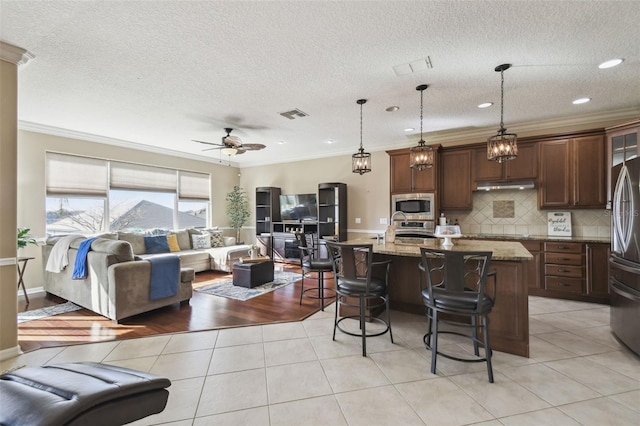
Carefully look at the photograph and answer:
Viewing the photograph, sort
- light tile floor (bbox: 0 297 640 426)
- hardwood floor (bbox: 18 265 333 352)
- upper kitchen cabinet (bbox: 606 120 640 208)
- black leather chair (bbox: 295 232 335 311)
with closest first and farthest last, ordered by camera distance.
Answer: light tile floor (bbox: 0 297 640 426) → hardwood floor (bbox: 18 265 333 352) → upper kitchen cabinet (bbox: 606 120 640 208) → black leather chair (bbox: 295 232 335 311)

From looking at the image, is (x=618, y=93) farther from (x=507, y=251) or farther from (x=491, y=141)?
(x=507, y=251)

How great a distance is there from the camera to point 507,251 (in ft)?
8.60

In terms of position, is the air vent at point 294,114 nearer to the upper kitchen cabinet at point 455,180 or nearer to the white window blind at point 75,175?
the upper kitchen cabinet at point 455,180

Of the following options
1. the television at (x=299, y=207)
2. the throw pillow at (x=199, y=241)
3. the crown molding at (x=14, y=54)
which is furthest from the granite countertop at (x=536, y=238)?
the crown molding at (x=14, y=54)

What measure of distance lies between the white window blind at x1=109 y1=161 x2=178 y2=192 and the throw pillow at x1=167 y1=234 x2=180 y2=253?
48.3 inches

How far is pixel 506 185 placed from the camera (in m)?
4.62

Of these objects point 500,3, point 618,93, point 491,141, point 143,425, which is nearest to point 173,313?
point 143,425

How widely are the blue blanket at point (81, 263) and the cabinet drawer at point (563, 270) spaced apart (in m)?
6.49

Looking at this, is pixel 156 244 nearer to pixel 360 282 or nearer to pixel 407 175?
pixel 360 282

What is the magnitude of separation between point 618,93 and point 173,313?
21.0 feet

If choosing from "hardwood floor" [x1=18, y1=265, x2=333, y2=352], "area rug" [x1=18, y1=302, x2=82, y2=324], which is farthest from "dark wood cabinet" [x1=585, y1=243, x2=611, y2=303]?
"area rug" [x1=18, y1=302, x2=82, y2=324]

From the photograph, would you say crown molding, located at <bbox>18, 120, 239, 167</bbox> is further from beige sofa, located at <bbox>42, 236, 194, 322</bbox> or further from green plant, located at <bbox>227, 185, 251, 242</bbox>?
beige sofa, located at <bbox>42, 236, 194, 322</bbox>

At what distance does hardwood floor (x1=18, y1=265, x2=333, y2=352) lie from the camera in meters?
2.99

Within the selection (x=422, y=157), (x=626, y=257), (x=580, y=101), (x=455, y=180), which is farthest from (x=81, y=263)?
(x=580, y=101)
